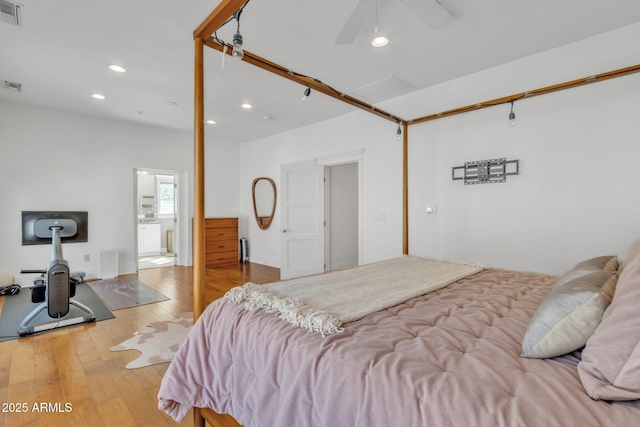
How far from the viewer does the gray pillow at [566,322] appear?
919mm

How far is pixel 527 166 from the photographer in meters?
3.00

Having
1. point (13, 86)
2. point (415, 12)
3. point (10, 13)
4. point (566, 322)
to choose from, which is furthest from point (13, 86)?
point (566, 322)

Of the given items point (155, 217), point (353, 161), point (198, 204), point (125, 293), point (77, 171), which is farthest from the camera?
point (155, 217)

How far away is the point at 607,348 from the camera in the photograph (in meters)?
0.79

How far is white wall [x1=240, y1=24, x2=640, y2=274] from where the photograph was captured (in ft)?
8.39

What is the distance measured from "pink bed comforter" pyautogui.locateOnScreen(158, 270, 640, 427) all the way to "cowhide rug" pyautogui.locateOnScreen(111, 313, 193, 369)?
1.19 m

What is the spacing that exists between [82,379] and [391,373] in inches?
93.8

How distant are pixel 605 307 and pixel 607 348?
0.19 m

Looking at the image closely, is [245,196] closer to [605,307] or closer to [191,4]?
[191,4]

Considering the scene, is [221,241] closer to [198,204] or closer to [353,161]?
[353,161]

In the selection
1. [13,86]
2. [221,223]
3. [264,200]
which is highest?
[13,86]

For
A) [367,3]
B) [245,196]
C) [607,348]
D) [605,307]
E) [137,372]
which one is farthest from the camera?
[245,196]

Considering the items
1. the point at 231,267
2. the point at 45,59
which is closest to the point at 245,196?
the point at 231,267

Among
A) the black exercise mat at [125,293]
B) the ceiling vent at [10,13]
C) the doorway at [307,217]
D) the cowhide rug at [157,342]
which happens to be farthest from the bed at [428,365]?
the doorway at [307,217]
